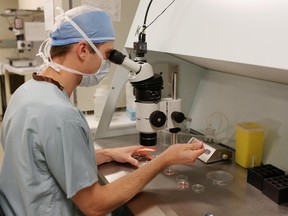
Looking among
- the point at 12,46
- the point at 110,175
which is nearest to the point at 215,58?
the point at 110,175

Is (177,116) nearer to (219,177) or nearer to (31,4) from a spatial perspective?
(219,177)

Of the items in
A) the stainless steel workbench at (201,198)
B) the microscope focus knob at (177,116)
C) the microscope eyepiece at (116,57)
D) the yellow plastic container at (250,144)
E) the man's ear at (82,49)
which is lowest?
the stainless steel workbench at (201,198)

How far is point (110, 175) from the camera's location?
48.8 inches

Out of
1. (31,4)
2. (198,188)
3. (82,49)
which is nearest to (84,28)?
(82,49)

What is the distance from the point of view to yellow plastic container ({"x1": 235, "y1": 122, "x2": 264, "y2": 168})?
122 cm

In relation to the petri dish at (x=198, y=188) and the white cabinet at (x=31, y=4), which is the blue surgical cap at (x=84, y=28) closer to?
the petri dish at (x=198, y=188)

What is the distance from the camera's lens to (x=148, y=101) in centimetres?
123

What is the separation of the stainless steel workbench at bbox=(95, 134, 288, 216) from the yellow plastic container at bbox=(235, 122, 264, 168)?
0.16 ft

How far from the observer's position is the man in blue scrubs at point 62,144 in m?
0.93

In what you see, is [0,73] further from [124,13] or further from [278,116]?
[278,116]

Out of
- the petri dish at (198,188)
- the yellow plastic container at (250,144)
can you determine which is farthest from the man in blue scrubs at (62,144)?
the yellow plastic container at (250,144)

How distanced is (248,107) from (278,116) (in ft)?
0.58

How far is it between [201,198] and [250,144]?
1.15 feet

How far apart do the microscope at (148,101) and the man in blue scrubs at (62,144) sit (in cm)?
12
